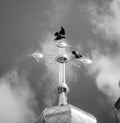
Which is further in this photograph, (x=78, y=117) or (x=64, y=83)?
(x=64, y=83)

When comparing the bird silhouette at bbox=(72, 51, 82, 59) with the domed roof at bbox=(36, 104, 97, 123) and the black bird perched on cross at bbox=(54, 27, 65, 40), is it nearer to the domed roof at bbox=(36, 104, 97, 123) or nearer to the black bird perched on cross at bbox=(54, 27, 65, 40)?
the black bird perched on cross at bbox=(54, 27, 65, 40)

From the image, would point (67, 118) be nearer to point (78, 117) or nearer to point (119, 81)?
point (78, 117)

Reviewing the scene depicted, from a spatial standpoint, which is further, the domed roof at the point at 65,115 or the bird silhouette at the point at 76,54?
the bird silhouette at the point at 76,54

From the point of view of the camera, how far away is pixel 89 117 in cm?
5672

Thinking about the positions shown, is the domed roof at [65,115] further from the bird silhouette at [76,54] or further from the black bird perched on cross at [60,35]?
the black bird perched on cross at [60,35]

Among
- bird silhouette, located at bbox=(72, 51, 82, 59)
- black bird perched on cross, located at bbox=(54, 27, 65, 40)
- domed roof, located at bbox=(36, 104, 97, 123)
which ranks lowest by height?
domed roof, located at bbox=(36, 104, 97, 123)

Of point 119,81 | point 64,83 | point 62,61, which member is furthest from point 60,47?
point 119,81

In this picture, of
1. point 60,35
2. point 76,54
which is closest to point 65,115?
point 76,54

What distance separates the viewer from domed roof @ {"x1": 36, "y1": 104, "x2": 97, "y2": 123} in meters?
54.4

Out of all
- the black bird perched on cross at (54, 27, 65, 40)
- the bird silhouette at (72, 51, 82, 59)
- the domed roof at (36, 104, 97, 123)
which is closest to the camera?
the black bird perched on cross at (54, 27, 65, 40)

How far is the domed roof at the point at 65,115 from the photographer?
5441cm

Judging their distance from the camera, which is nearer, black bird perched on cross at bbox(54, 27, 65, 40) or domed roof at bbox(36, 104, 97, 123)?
black bird perched on cross at bbox(54, 27, 65, 40)

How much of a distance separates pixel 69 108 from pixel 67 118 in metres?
1.72

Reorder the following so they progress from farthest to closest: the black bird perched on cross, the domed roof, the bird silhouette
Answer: the bird silhouette, the domed roof, the black bird perched on cross
